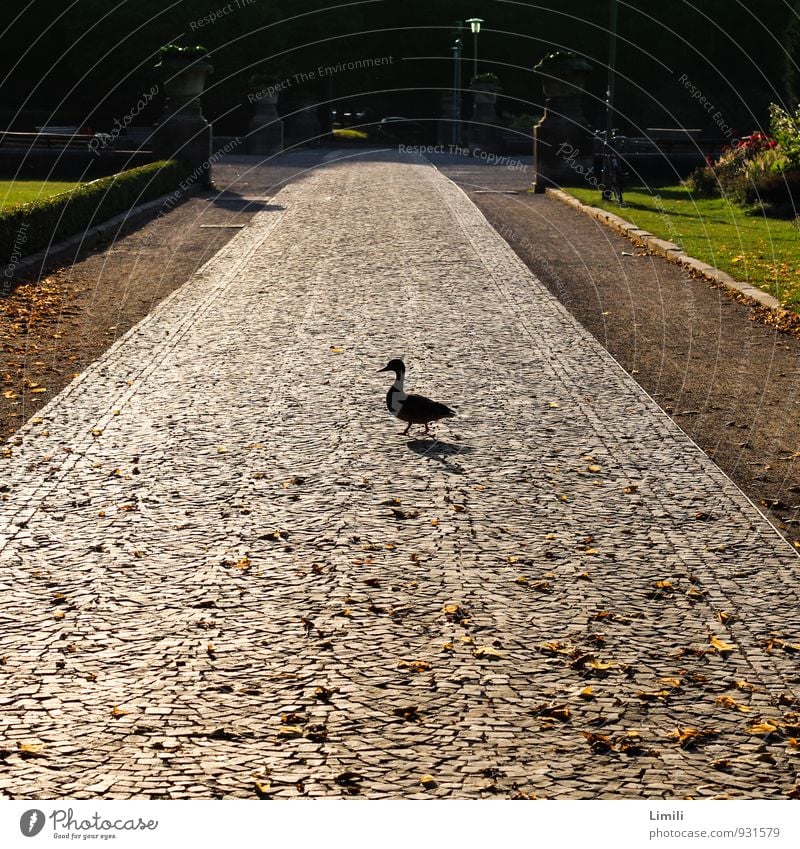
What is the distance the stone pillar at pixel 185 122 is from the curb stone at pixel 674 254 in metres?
11.4

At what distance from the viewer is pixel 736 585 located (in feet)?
25.0

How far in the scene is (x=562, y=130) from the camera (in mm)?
38000

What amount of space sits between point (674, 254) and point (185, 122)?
1981cm

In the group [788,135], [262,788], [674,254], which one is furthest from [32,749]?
[788,135]

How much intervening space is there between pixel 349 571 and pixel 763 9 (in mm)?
68920

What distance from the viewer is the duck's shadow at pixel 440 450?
1017 centimetres

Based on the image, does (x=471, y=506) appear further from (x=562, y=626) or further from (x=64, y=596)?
(x=64, y=596)

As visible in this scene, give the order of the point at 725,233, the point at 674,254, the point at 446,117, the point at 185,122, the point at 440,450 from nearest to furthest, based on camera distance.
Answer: the point at 440,450
the point at 674,254
the point at 725,233
the point at 185,122
the point at 446,117

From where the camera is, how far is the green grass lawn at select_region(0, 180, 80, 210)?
31.2 meters

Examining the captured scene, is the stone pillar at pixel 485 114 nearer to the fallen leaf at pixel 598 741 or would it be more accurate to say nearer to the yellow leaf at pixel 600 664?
the yellow leaf at pixel 600 664

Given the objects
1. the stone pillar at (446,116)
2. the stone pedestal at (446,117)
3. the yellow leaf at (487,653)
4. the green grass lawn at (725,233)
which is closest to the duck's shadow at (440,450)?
the yellow leaf at (487,653)

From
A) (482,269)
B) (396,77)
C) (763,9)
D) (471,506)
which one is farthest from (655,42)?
(471,506)

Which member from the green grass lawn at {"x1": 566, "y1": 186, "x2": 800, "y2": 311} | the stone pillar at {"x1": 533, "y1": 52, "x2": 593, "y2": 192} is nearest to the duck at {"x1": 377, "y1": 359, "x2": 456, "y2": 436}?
the green grass lawn at {"x1": 566, "y1": 186, "x2": 800, "y2": 311}

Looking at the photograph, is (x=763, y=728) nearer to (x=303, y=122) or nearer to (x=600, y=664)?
(x=600, y=664)
